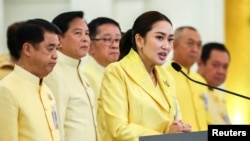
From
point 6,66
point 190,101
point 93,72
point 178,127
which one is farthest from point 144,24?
point 190,101

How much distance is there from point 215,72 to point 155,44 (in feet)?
5.47

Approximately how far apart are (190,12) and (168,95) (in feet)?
6.28

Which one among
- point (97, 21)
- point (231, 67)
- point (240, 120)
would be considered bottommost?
point (240, 120)

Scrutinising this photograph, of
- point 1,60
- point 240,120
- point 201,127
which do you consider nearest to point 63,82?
point 1,60

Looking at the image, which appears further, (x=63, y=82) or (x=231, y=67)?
(x=231, y=67)

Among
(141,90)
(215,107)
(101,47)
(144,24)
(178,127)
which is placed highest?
(144,24)

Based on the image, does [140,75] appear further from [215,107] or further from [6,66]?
[215,107]

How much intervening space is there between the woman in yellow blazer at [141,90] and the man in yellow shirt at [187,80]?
2.84ft

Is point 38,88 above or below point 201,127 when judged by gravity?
above

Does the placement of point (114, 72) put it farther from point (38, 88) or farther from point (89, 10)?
point (89, 10)

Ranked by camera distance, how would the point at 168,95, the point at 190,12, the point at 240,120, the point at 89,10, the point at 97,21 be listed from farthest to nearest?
the point at 240,120
the point at 190,12
the point at 89,10
the point at 97,21
the point at 168,95

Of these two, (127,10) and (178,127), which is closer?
(178,127)

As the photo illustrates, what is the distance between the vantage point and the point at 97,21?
3.55 m

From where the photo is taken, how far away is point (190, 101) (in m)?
3.81
